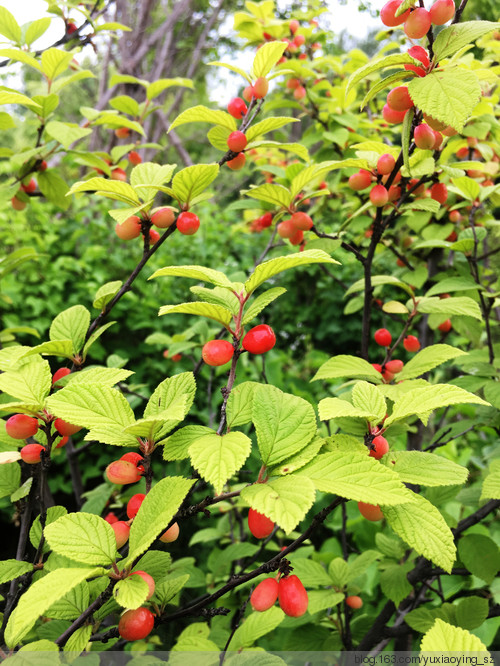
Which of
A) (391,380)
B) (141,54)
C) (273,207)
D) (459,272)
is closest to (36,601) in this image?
(391,380)

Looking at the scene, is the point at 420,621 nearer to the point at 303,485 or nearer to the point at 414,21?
the point at 303,485

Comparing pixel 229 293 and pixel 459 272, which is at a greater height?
pixel 229 293

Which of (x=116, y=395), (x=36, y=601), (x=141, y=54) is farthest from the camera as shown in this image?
(x=141, y=54)

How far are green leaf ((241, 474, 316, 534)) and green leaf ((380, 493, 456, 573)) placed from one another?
15cm

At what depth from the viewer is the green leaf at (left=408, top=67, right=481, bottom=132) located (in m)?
0.77

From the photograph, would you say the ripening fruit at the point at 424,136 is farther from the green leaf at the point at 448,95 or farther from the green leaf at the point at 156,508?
the green leaf at the point at 156,508

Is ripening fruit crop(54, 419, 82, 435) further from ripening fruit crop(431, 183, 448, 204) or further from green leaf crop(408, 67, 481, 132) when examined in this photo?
ripening fruit crop(431, 183, 448, 204)

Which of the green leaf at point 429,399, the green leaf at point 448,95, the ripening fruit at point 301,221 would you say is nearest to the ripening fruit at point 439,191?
the ripening fruit at point 301,221

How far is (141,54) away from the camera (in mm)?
3959

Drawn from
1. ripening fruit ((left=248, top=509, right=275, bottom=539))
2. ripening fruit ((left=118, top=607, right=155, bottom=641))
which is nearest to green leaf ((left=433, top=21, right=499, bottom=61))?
ripening fruit ((left=248, top=509, right=275, bottom=539))

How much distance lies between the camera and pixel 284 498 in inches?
21.5

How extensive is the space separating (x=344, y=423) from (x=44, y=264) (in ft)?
7.70

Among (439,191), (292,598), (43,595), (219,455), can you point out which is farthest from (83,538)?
(439,191)

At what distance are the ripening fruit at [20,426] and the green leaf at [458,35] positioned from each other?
40.2 inches
